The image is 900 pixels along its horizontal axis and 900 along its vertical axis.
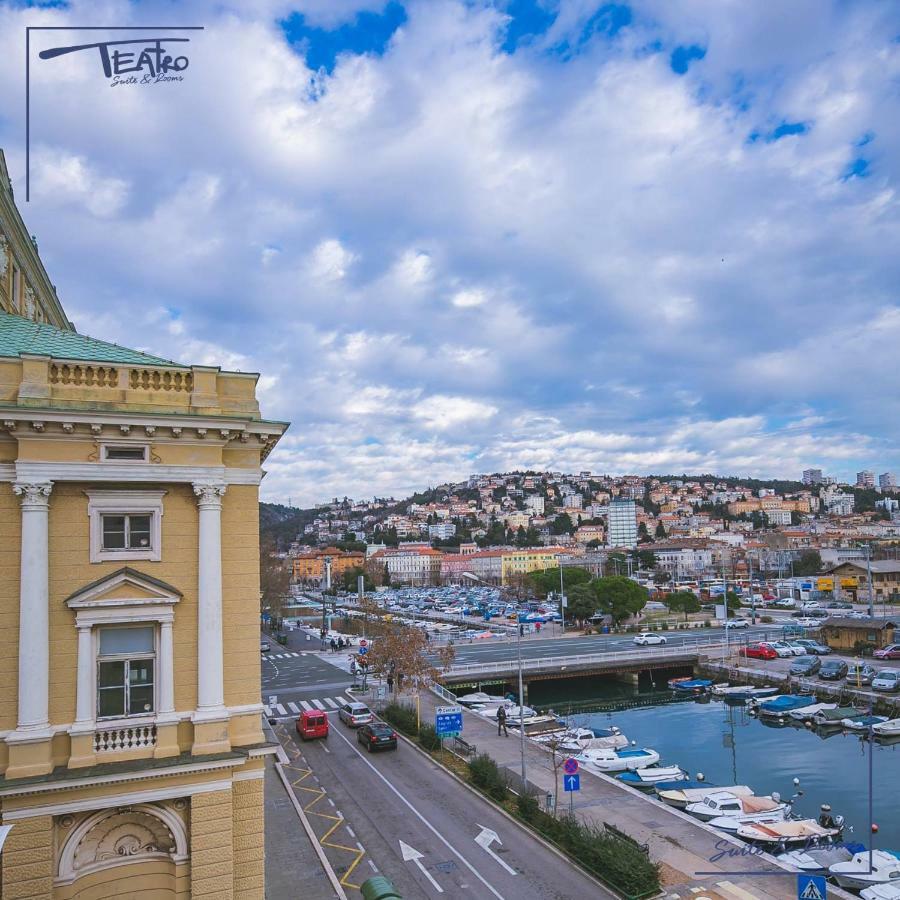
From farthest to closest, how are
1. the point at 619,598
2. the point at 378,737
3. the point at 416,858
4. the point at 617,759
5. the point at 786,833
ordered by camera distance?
1. the point at 619,598
2. the point at 617,759
3. the point at 378,737
4. the point at 786,833
5. the point at 416,858

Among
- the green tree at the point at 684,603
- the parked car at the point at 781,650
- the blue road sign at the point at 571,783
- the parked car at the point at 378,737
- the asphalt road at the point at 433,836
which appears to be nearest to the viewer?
the asphalt road at the point at 433,836

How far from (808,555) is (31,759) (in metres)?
151

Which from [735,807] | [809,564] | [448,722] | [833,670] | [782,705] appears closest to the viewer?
[735,807]

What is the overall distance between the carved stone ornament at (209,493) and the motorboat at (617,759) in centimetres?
2424

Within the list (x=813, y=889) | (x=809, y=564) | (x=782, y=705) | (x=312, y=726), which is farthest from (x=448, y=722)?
Answer: (x=809, y=564)

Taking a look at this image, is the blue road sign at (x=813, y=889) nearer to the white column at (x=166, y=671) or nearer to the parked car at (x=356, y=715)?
the white column at (x=166, y=671)

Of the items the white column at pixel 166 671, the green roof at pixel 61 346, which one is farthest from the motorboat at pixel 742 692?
the green roof at pixel 61 346

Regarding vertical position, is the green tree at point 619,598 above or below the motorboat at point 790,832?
above

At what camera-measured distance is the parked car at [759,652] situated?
180ft

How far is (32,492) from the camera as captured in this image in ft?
36.7

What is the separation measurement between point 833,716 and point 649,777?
17164 millimetres

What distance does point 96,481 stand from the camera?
11750mm

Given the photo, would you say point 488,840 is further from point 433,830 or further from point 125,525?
→ point 125,525

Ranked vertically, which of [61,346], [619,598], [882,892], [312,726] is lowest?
[882,892]
